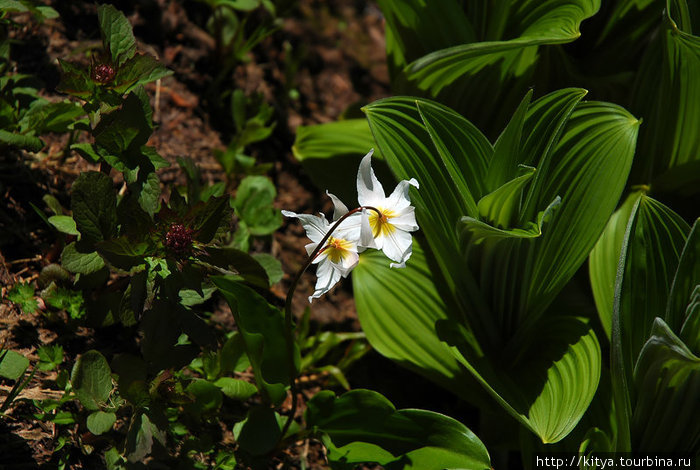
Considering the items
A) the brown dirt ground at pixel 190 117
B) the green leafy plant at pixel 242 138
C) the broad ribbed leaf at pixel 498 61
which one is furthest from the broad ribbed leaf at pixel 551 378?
the green leafy plant at pixel 242 138

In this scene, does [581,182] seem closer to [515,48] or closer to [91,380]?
[515,48]

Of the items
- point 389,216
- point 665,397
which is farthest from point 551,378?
point 389,216

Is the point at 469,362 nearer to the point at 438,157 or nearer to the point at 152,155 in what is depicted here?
the point at 438,157

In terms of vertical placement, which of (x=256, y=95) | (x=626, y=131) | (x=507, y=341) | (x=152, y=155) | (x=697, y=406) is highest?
(x=626, y=131)

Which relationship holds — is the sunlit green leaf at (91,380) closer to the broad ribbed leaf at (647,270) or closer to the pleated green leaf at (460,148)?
the pleated green leaf at (460,148)

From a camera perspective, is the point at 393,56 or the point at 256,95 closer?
the point at 393,56

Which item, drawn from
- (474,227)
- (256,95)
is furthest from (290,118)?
(474,227)

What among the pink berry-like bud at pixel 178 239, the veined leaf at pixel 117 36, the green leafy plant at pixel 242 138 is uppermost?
the veined leaf at pixel 117 36

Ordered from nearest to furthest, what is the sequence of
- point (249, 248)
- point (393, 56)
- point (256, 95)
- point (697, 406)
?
point (697, 406) → point (249, 248) → point (393, 56) → point (256, 95)
